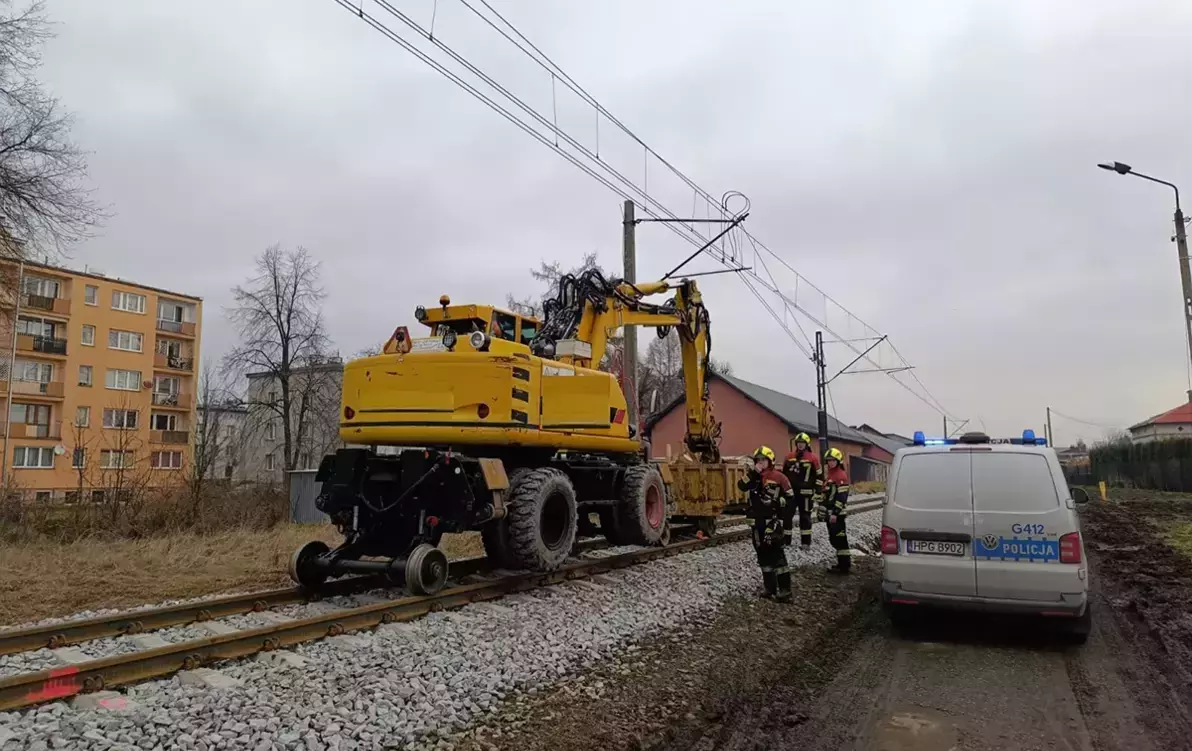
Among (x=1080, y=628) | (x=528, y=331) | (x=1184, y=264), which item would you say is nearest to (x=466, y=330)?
(x=528, y=331)

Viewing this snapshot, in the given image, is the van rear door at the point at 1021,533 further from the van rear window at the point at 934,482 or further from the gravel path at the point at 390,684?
the gravel path at the point at 390,684

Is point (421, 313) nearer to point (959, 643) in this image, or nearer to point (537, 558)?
point (537, 558)

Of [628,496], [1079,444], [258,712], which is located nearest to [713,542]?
[628,496]

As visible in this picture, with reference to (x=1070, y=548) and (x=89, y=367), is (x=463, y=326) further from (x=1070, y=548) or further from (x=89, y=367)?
(x=89, y=367)

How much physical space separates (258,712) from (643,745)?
2.25 metres

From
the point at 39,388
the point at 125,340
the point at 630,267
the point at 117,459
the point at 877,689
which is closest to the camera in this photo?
the point at 877,689

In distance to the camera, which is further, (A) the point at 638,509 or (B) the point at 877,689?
(A) the point at 638,509

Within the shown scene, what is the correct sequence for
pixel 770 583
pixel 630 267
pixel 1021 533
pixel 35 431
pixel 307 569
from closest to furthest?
1. pixel 1021 533
2. pixel 307 569
3. pixel 770 583
4. pixel 630 267
5. pixel 35 431

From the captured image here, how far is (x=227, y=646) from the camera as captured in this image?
5.44m

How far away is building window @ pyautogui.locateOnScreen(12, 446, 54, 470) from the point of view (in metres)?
41.7

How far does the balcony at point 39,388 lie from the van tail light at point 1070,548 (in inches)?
1984

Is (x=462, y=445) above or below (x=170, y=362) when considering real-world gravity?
below

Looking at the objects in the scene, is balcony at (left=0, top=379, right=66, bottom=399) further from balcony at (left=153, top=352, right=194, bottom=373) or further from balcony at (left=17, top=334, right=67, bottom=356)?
balcony at (left=153, top=352, right=194, bottom=373)

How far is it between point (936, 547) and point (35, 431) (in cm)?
5045
